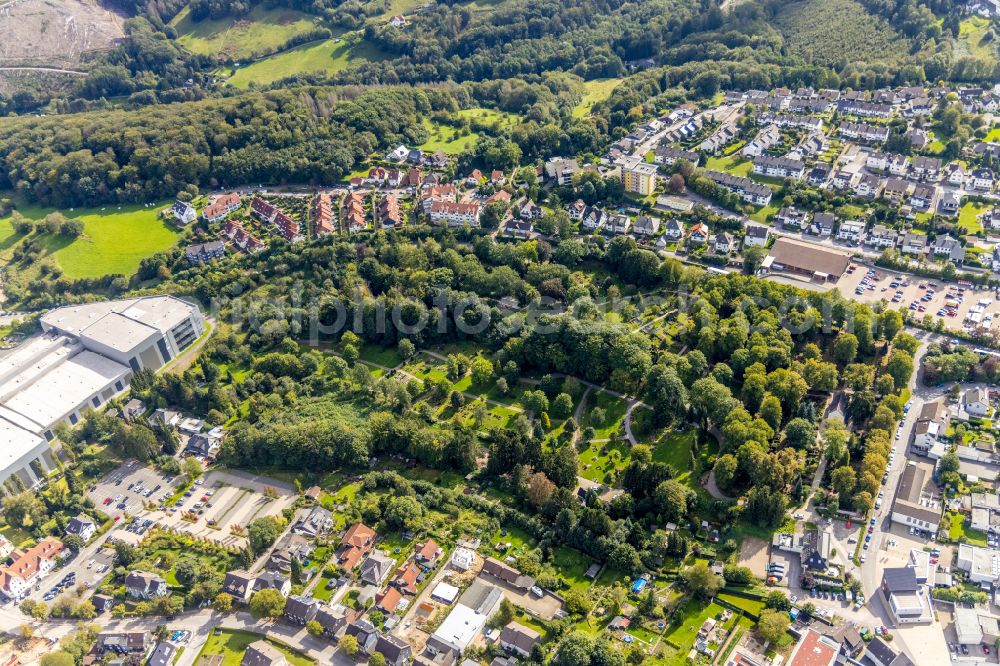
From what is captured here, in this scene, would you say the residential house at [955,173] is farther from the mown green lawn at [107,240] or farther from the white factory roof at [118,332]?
the mown green lawn at [107,240]

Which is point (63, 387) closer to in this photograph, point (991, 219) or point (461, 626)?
point (461, 626)

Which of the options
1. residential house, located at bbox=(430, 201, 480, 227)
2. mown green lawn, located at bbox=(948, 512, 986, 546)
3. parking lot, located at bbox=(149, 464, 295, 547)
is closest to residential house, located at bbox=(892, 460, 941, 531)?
mown green lawn, located at bbox=(948, 512, 986, 546)

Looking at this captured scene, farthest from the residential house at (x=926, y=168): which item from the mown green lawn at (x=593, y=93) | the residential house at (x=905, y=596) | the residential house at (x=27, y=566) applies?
the residential house at (x=27, y=566)

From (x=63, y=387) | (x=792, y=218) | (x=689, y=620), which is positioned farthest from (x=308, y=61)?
(x=689, y=620)

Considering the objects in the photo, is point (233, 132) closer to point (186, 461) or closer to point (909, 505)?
point (186, 461)

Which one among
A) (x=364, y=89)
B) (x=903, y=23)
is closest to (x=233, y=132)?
(x=364, y=89)

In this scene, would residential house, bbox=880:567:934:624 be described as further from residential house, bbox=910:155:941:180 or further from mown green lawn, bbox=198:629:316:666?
residential house, bbox=910:155:941:180
